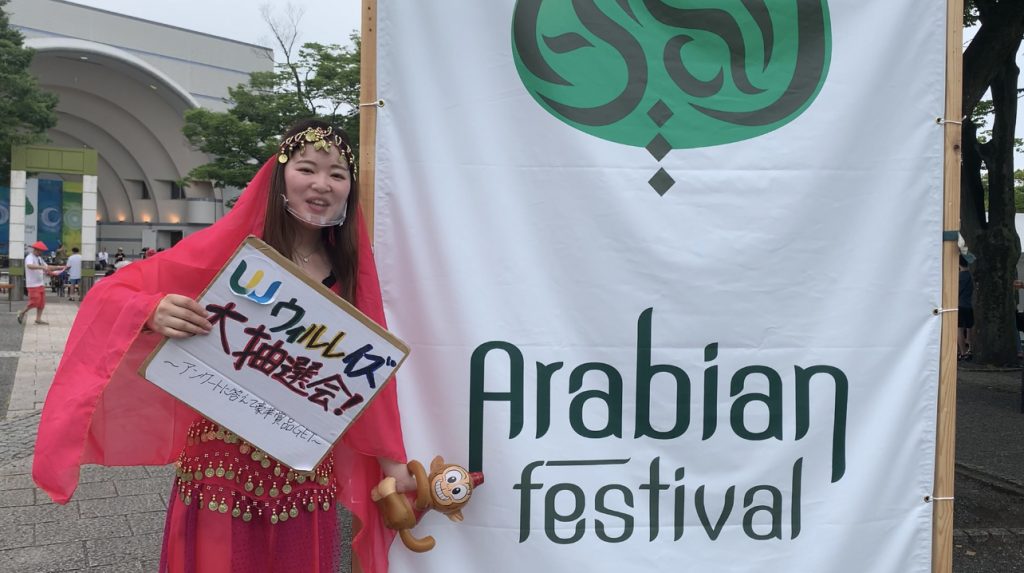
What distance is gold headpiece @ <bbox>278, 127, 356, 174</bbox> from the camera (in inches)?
76.3

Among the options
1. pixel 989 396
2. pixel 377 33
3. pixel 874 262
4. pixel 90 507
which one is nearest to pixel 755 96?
pixel 874 262

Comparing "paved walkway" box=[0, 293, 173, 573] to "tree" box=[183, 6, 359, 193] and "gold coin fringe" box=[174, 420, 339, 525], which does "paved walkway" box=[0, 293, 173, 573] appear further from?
"tree" box=[183, 6, 359, 193]

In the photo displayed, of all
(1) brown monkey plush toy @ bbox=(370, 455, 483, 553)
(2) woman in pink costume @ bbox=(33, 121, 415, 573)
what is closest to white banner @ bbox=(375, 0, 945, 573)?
(1) brown monkey plush toy @ bbox=(370, 455, 483, 553)

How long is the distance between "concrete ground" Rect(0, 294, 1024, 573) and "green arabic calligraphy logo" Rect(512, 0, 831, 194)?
2.73 m

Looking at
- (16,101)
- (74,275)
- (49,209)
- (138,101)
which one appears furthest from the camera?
(138,101)

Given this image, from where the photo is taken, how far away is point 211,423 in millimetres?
1900

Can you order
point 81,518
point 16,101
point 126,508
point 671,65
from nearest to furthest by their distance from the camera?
point 671,65 < point 81,518 < point 126,508 < point 16,101

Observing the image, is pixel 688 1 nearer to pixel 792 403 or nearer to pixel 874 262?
pixel 874 262

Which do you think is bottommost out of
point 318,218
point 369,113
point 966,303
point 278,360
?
point 278,360

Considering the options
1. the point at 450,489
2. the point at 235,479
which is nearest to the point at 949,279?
the point at 450,489

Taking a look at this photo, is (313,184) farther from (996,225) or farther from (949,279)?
(996,225)

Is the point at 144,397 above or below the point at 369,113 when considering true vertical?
below

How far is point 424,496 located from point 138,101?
45.5 meters

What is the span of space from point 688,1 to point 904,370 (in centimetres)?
128
